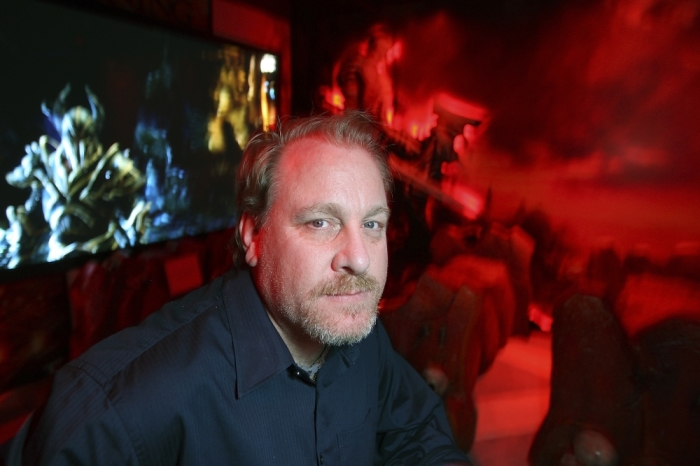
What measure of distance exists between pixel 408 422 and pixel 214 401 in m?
0.60

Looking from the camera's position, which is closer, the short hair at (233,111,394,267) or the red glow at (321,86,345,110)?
the short hair at (233,111,394,267)

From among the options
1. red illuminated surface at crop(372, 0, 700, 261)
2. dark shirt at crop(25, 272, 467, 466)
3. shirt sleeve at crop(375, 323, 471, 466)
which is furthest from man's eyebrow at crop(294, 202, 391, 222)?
red illuminated surface at crop(372, 0, 700, 261)

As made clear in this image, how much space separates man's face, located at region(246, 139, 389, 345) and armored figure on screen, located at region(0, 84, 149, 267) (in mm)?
738

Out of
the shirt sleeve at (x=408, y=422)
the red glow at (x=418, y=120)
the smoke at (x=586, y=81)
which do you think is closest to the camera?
the shirt sleeve at (x=408, y=422)

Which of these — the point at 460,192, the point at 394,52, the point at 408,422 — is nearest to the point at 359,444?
the point at 408,422

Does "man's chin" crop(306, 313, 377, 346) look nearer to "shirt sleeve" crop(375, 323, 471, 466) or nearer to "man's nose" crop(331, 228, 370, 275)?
"man's nose" crop(331, 228, 370, 275)

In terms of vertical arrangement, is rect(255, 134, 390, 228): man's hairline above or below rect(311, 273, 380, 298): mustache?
above

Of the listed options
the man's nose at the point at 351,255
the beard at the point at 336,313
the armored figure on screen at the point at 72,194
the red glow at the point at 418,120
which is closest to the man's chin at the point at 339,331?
the beard at the point at 336,313

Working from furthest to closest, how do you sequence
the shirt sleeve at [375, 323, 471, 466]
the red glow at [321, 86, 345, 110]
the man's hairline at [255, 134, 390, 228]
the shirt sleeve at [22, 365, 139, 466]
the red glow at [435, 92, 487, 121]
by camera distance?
the red glow at [321, 86, 345, 110] < the red glow at [435, 92, 487, 121] < the shirt sleeve at [375, 323, 471, 466] < the man's hairline at [255, 134, 390, 228] < the shirt sleeve at [22, 365, 139, 466]

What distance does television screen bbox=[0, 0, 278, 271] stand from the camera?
1.22 metres

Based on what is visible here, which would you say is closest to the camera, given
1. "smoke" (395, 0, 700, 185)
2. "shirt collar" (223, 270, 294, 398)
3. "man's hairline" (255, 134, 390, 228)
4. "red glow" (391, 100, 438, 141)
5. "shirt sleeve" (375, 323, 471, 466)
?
"shirt collar" (223, 270, 294, 398)

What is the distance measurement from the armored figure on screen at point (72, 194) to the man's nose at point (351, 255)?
3.10 feet

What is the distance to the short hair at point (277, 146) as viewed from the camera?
42.7 inches

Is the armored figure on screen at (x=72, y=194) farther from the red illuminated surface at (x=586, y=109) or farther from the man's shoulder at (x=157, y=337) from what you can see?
the red illuminated surface at (x=586, y=109)
